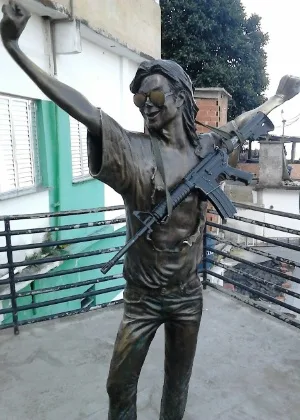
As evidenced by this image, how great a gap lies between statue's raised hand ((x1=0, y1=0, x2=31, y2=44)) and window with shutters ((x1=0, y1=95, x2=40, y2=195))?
12.8 feet

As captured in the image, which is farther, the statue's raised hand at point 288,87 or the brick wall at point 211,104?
the brick wall at point 211,104

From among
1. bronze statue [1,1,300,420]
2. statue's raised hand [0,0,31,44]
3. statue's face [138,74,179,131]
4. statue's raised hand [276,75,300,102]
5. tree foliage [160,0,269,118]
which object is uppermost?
tree foliage [160,0,269,118]

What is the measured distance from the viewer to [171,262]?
2.19 meters

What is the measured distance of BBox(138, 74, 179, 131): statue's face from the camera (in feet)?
6.68

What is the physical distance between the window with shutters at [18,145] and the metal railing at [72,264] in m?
0.53

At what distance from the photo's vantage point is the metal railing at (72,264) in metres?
4.09

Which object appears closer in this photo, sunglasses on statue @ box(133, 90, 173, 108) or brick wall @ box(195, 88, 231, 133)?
sunglasses on statue @ box(133, 90, 173, 108)

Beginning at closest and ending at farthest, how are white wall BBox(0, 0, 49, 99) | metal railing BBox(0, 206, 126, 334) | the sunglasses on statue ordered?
the sunglasses on statue, metal railing BBox(0, 206, 126, 334), white wall BBox(0, 0, 49, 99)

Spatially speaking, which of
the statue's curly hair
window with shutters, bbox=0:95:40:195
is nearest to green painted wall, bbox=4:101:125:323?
window with shutters, bbox=0:95:40:195

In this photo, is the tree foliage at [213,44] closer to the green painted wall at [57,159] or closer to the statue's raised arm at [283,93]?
the green painted wall at [57,159]

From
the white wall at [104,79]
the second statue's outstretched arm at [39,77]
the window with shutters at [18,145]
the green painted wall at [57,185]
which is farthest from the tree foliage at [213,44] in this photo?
the second statue's outstretched arm at [39,77]

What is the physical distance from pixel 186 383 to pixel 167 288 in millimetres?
648

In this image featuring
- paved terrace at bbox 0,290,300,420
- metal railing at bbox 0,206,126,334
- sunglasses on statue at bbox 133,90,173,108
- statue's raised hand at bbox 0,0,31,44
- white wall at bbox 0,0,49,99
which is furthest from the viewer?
white wall at bbox 0,0,49,99

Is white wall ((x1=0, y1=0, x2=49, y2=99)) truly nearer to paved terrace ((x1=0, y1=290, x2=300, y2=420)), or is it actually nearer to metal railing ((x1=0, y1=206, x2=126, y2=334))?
metal railing ((x1=0, y1=206, x2=126, y2=334))
